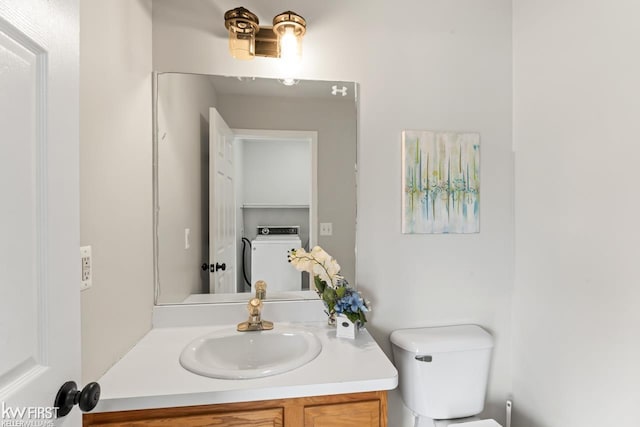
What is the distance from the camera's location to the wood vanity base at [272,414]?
2.96 ft

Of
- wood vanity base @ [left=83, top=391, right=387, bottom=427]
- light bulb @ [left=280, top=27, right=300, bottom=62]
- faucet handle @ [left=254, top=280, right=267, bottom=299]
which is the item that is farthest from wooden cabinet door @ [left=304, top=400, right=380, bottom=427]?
light bulb @ [left=280, top=27, right=300, bottom=62]

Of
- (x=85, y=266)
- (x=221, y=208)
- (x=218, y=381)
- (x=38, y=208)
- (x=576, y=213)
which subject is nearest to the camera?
(x=38, y=208)

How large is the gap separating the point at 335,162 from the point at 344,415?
3.30 feet

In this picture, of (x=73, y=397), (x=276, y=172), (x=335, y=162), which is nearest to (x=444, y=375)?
(x=335, y=162)

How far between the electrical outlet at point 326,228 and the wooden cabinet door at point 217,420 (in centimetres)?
75

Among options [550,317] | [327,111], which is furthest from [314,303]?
[550,317]

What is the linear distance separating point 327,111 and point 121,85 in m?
0.82

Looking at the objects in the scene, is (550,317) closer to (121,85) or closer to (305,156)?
(305,156)

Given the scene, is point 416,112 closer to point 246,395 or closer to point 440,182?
point 440,182

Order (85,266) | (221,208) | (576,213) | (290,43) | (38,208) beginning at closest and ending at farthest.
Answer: (38,208) < (85,266) < (576,213) < (290,43) < (221,208)

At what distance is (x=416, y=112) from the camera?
1.53m

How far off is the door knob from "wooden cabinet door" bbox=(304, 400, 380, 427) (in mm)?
573

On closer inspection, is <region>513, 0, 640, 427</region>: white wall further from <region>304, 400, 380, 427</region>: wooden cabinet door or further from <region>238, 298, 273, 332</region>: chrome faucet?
<region>238, 298, 273, 332</region>: chrome faucet

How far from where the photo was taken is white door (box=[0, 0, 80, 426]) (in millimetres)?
496
